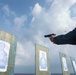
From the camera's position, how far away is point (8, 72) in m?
5.37

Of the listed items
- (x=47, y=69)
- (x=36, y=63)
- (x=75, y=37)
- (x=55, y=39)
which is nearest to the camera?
(x=75, y=37)

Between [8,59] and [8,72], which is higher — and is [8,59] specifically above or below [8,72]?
above

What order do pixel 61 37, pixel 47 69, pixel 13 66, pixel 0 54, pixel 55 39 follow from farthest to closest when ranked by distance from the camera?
pixel 47 69
pixel 13 66
pixel 0 54
pixel 55 39
pixel 61 37

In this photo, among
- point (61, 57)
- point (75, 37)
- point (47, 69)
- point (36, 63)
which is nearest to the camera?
point (75, 37)

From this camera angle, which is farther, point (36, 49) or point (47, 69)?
point (47, 69)

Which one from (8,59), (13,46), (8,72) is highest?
(13,46)

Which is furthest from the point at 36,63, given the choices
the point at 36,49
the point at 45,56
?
the point at 45,56

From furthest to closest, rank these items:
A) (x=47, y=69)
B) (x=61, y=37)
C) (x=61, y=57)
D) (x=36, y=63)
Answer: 1. (x=61, y=57)
2. (x=47, y=69)
3. (x=36, y=63)
4. (x=61, y=37)

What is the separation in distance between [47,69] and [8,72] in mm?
3628

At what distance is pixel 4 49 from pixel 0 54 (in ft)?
0.84

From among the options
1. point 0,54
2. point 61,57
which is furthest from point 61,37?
point 61,57

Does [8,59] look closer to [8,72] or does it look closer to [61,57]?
[8,72]

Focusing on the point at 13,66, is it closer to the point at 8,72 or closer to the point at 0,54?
the point at 8,72

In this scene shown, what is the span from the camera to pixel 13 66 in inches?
222
